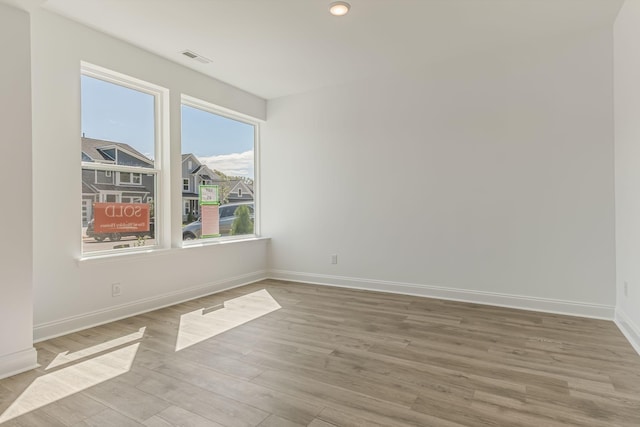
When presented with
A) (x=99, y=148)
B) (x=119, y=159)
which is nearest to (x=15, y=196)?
(x=99, y=148)

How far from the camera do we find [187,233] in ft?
14.3

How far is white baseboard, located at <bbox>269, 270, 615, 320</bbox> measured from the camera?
3.43 m

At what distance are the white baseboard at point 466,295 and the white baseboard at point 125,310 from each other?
108 cm

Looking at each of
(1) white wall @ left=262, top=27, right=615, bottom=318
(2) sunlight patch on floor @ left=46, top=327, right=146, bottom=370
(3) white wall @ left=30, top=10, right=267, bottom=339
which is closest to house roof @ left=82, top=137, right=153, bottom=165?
(3) white wall @ left=30, top=10, right=267, bottom=339

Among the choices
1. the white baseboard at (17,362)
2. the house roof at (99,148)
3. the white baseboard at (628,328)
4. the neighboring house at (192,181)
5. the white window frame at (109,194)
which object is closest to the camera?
the white baseboard at (17,362)

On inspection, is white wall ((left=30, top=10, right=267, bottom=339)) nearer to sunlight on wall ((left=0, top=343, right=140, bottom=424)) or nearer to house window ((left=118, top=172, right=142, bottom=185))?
house window ((left=118, top=172, right=142, bottom=185))

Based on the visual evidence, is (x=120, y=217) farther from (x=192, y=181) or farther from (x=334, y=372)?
(x=334, y=372)

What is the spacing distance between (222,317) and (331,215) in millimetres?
2065

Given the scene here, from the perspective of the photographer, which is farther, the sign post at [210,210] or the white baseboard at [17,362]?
the sign post at [210,210]

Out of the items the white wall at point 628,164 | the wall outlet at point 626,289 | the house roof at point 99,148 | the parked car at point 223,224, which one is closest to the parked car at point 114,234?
the parked car at point 223,224

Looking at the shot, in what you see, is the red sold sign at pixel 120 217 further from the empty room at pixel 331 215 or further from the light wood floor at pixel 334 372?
the light wood floor at pixel 334 372

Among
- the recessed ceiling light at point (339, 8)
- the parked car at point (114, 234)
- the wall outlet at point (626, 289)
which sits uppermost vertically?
the recessed ceiling light at point (339, 8)

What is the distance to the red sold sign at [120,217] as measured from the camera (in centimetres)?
342

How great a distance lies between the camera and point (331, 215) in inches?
193
